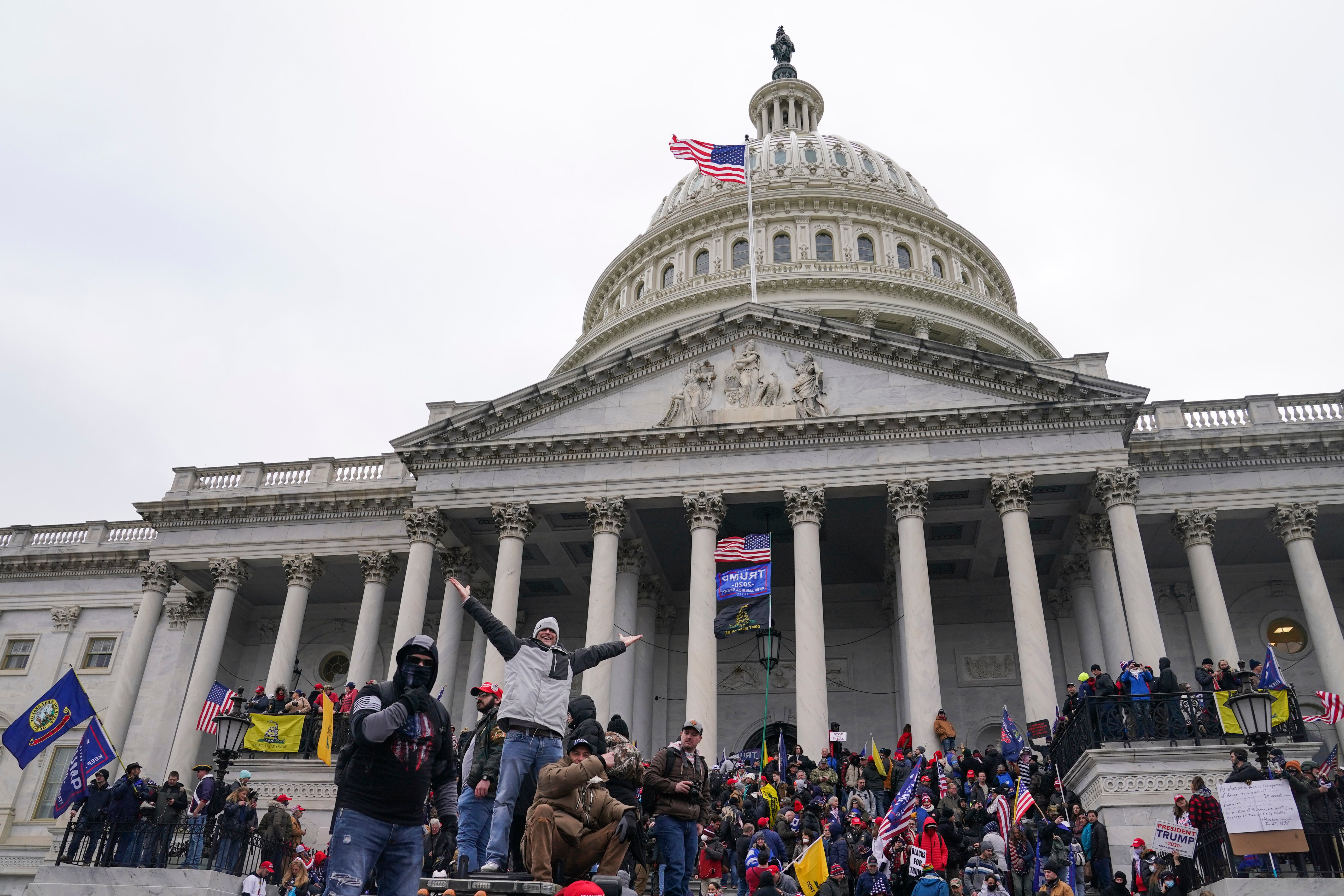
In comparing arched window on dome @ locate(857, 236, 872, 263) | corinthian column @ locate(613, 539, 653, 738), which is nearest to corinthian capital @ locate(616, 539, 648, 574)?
corinthian column @ locate(613, 539, 653, 738)

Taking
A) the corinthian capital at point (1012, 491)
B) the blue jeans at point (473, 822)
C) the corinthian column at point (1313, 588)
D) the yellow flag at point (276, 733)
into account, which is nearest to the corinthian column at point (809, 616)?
the corinthian capital at point (1012, 491)

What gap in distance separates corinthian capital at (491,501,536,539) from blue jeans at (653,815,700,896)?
20.7 meters

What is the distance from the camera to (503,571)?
3031cm

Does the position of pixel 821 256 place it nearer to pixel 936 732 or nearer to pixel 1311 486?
pixel 1311 486

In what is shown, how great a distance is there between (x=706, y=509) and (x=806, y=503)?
2.96 metres

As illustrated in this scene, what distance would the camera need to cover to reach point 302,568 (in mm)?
36062

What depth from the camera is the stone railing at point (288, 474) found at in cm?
3772

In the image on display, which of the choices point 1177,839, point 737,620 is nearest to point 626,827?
point 1177,839

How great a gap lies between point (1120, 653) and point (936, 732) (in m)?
7.34

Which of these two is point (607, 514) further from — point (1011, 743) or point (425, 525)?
point (1011, 743)

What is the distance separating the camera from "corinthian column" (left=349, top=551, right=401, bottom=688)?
3216cm

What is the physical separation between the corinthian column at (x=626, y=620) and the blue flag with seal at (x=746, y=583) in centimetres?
361

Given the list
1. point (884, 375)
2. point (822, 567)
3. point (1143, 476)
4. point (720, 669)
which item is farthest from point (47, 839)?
point (1143, 476)

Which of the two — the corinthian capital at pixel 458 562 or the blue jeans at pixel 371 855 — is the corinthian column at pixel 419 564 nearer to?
the corinthian capital at pixel 458 562
